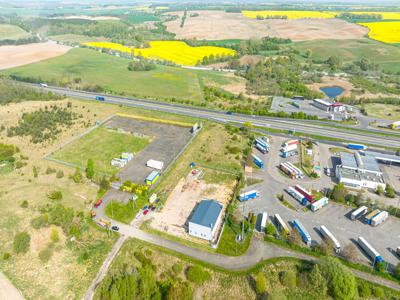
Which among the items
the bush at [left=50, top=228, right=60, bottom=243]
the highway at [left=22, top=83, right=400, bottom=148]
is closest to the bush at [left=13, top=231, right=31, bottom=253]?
the bush at [left=50, top=228, right=60, bottom=243]

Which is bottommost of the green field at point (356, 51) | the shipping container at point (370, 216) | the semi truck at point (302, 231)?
the semi truck at point (302, 231)

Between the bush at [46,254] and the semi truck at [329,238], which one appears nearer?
the bush at [46,254]

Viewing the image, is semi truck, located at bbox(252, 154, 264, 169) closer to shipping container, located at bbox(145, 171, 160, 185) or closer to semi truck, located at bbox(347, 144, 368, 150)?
shipping container, located at bbox(145, 171, 160, 185)

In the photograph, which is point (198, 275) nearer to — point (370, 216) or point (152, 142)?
point (370, 216)

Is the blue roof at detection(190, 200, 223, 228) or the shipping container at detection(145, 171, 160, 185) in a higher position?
the blue roof at detection(190, 200, 223, 228)

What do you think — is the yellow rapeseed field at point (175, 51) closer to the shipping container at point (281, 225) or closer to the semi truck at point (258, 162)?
the semi truck at point (258, 162)

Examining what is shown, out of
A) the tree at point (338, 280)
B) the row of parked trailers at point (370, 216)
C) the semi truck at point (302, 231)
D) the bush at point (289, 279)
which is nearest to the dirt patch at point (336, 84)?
the row of parked trailers at point (370, 216)

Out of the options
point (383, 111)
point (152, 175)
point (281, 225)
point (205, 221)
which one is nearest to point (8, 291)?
point (205, 221)
